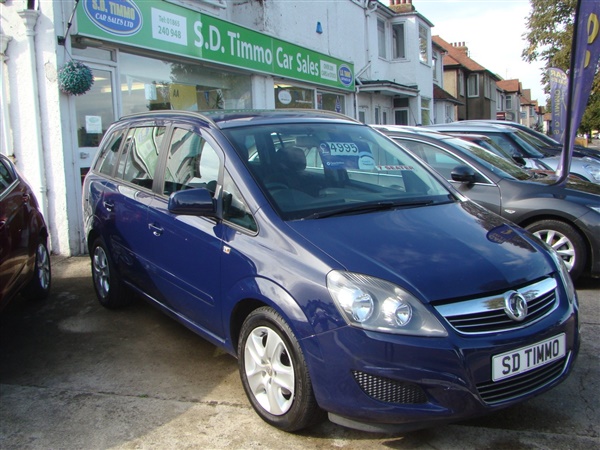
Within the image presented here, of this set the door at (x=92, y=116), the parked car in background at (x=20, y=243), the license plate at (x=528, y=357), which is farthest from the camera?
the door at (x=92, y=116)

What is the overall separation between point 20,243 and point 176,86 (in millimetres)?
5606

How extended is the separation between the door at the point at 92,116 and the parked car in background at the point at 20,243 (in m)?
2.08

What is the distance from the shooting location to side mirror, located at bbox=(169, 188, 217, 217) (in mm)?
3404

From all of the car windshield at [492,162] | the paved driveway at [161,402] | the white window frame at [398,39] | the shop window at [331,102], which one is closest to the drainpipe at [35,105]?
the paved driveway at [161,402]

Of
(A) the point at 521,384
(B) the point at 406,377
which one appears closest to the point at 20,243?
(B) the point at 406,377

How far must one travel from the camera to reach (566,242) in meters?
5.70

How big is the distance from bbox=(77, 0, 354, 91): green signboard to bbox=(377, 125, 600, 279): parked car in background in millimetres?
4725

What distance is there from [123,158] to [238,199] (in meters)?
2.02

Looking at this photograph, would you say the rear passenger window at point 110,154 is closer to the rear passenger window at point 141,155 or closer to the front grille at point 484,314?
the rear passenger window at point 141,155

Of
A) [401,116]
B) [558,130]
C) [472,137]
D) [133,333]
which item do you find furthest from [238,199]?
[401,116]

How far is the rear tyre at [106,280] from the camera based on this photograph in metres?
5.14

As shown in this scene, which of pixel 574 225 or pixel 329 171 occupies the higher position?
pixel 329 171

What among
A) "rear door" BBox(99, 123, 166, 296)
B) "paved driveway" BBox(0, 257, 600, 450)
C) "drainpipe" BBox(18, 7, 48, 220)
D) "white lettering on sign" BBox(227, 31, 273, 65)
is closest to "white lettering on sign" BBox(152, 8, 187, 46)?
"white lettering on sign" BBox(227, 31, 273, 65)

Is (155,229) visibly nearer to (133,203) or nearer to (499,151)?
(133,203)
